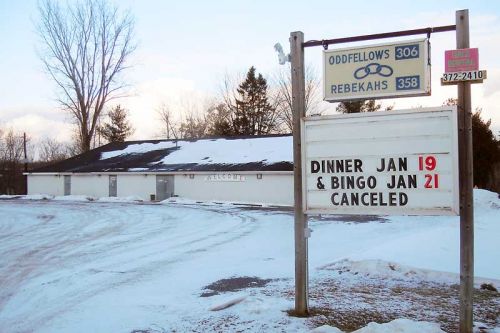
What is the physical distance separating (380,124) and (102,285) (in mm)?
5465

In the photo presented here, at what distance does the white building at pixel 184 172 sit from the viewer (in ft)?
107

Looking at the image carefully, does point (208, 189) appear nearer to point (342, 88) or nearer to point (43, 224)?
point (43, 224)

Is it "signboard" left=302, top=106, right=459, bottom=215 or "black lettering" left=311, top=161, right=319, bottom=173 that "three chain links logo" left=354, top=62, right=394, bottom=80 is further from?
"black lettering" left=311, top=161, right=319, bottom=173

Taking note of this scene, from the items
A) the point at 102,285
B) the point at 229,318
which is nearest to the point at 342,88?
the point at 229,318

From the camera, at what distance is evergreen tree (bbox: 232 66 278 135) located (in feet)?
202

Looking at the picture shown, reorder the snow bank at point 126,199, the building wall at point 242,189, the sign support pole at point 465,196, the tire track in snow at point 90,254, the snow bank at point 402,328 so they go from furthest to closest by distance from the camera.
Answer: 1. the snow bank at point 126,199
2. the building wall at point 242,189
3. the tire track in snow at point 90,254
4. the sign support pole at point 465,196
5. the snow bank at point 402,328

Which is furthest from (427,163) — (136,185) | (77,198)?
(77,198)

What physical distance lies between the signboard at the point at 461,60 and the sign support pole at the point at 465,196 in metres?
0.11

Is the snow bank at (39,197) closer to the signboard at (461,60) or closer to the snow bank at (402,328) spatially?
the snow bank at (402,328)

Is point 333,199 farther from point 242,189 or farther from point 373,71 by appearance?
point 242,189

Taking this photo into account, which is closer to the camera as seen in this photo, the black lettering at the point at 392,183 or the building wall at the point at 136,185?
the black lettering at the point at 392,183

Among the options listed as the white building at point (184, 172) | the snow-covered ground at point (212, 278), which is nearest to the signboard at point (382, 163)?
the snow-covered ground at point (212, 278)

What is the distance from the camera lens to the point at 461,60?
5.07m

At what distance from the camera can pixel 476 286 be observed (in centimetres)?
717
